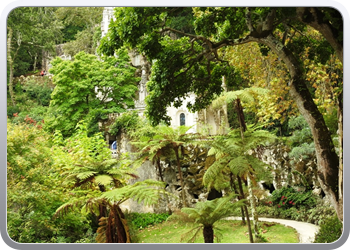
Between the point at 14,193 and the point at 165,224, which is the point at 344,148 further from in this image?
the point at 14,193

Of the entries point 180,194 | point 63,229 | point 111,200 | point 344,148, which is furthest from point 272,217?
point 63,229

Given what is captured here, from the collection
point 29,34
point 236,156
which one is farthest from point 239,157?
point 29,34

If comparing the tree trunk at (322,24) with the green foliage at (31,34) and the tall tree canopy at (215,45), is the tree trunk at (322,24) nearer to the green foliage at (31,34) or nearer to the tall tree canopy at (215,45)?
the tall tree canopy at (215,45)

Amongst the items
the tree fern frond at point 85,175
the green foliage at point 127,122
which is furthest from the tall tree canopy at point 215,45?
the tree fern frond at point 85,175

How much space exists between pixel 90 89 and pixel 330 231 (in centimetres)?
386

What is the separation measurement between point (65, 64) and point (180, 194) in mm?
2743

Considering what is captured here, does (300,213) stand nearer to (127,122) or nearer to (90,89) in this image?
(127,122)

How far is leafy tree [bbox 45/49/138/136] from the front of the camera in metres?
5.85

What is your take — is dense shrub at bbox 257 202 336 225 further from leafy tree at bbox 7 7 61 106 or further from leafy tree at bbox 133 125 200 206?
leafy tree at bbox 7 7 61 106

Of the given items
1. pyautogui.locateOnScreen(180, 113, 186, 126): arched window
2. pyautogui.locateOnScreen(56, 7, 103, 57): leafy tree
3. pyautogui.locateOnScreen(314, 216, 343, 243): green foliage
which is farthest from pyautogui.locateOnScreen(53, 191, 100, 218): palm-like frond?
pyautogui.locateOnScreen(314, 216, 343, 243): green foliage

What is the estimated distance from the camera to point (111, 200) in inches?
201

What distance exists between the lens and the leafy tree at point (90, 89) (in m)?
5.85

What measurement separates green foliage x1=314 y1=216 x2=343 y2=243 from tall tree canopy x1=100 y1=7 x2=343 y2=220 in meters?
0.14

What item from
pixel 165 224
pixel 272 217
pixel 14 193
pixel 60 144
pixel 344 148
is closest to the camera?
pixel 344 148
